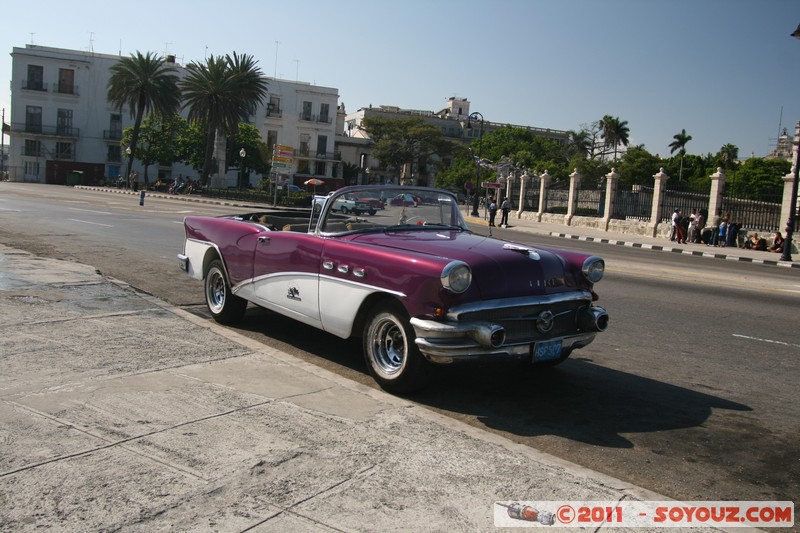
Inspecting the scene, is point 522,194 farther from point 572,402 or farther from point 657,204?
point 572,402

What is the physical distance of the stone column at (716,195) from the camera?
106ft

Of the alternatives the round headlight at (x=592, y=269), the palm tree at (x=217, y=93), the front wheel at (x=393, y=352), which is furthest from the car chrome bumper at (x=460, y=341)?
the palm tree at (x=217, y=93)

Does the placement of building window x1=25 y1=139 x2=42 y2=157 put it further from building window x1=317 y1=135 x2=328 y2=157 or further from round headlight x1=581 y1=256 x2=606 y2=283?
round headlight x1=581 y1=256 x2=606 y2=283

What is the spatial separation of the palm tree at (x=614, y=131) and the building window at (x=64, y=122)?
74709mm

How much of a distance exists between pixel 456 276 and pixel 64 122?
7767cm

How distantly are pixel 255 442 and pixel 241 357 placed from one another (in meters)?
2.01

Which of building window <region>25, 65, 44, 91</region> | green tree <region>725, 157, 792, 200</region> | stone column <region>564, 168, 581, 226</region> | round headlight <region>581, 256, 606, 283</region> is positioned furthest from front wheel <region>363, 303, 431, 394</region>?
building window <region>25, 65, 44, 91</region>

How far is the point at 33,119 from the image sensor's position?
235 feet

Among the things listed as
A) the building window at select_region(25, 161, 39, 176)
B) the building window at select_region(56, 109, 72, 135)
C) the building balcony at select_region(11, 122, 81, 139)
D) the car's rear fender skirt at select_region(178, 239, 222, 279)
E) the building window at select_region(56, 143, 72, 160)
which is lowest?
the car's rear fender skirt at select_region(178, 239, 222, 279)

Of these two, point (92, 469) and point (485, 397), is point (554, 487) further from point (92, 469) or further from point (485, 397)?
point (92, 469)

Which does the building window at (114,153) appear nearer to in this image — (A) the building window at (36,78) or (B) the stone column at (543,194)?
(A) the building window at (36,78)

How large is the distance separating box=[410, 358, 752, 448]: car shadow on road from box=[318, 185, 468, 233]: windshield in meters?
1.43

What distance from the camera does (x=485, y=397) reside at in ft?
17.7

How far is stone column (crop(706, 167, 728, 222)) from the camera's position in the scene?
32.4 metres
